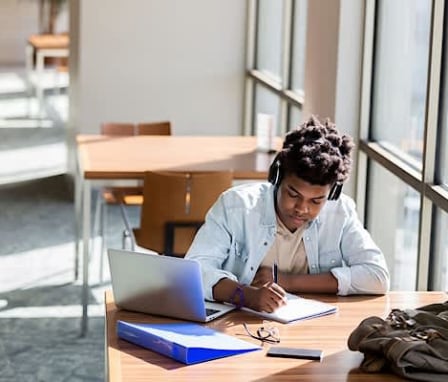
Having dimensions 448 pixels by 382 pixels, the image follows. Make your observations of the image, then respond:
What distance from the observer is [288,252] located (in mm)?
3301

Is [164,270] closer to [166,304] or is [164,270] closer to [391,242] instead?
[166,304]

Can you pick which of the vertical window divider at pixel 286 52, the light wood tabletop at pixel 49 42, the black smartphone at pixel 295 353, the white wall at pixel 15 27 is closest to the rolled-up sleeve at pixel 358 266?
the black smartphone at pixel 295 353

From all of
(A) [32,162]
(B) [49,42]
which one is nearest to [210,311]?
(A) [32,162]

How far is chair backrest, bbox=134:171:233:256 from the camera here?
4762 mm

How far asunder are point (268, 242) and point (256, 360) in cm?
71

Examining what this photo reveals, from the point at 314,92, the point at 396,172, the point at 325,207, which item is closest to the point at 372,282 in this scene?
the point at 325,207

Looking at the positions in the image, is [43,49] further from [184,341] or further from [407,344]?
[407,344]

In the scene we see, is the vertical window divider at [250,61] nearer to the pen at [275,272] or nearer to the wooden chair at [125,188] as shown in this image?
the wooden chair at [125,188]

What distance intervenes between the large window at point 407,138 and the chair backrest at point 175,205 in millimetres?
734

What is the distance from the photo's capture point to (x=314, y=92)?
18.5 ft

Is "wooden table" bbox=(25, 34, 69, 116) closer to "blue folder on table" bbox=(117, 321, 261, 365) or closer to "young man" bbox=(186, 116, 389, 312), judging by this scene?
"young man" bbox=(186, 116, 389, 312)

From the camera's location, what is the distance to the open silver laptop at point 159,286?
9.11 feet

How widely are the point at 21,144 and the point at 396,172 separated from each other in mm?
6297

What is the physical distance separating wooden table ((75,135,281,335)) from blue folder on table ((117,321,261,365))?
2.20 metres
